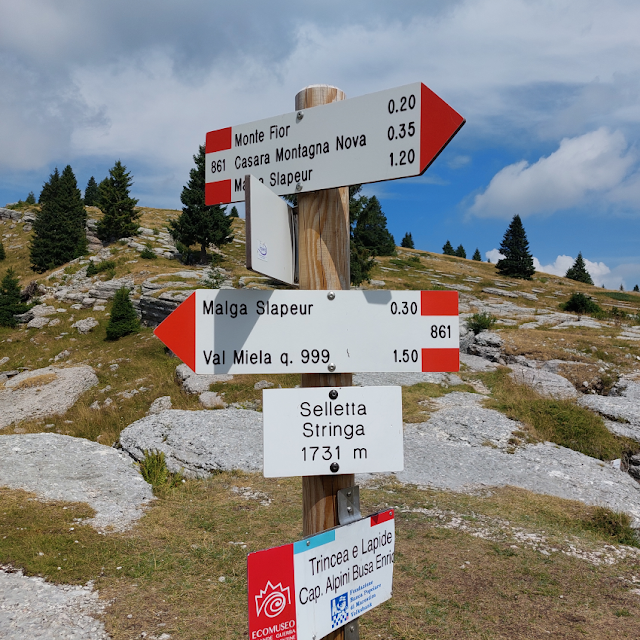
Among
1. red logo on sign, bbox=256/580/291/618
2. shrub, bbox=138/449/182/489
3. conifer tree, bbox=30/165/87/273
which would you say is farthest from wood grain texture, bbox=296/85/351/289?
conifer tree, bbox=30/165/87/273

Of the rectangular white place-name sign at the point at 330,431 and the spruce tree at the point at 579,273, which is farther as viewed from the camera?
the spruce tree at the point at 579,273

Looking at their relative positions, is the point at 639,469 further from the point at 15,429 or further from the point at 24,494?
the point at 15,429

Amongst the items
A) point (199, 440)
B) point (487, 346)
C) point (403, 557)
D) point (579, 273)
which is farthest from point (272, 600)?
point (579, 273)

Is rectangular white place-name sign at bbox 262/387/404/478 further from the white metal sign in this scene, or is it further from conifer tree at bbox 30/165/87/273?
conifer tree at bbox 30/165/87/273

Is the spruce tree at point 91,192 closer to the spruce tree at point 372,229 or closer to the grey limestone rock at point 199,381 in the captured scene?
the spruce tree at point 372,229

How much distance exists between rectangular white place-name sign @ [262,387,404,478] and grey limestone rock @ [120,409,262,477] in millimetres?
7046

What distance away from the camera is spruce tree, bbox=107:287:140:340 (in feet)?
77.6

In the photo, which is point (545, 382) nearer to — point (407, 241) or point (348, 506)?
point (348, 506)

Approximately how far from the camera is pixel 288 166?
246cm

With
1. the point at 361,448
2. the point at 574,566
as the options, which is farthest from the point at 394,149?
the point at 574,566

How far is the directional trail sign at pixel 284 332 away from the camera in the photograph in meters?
2.25

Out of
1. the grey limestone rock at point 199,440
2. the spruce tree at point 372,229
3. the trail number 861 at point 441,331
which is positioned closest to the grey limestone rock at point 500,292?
the spruce tree at point 372,229

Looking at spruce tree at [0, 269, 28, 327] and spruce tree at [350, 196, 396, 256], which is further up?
spruce tree at [350, 196, 396, 256]

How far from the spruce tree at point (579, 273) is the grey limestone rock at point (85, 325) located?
236ft
